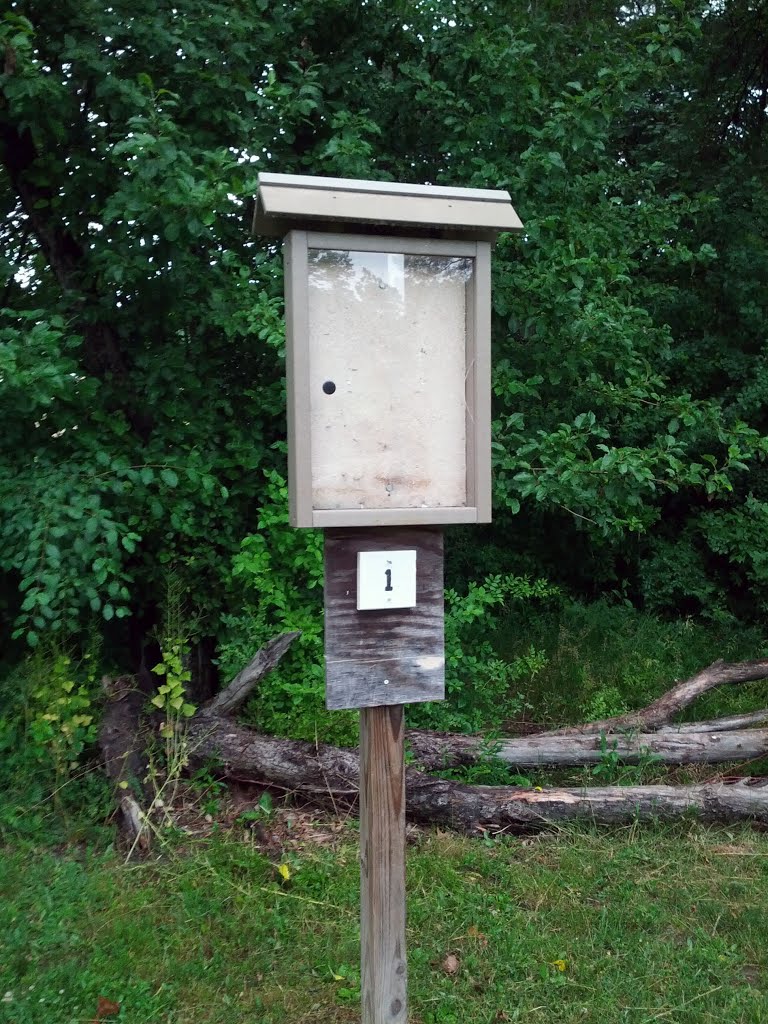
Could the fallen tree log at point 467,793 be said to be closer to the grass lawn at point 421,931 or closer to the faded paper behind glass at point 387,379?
the grass lawn at point 421,931

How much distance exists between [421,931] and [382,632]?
153 cm

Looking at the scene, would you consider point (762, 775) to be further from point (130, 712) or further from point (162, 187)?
point (162, 187)

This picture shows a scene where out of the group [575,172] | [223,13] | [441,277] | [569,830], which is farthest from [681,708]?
[223,13]

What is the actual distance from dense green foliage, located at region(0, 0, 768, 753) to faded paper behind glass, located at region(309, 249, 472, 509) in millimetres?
1871

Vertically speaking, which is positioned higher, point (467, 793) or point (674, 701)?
point (674, 701)

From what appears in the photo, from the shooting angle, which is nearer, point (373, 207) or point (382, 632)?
point (373, 207)

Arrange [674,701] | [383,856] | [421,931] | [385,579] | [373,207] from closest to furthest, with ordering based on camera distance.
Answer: [373,207] → [385,579] → [383,856] → [421,931] → [674,701]

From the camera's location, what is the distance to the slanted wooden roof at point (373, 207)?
6.72 ft

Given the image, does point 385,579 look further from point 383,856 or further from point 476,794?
point 476,794

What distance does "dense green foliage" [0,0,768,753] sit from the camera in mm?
4047

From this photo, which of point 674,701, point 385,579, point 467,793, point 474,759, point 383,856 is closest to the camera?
point 385,579

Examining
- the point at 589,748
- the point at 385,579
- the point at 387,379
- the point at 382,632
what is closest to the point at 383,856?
the point at 382,632

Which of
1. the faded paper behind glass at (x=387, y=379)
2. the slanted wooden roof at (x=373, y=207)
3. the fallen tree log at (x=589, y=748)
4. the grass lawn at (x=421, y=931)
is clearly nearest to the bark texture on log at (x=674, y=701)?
the fallen tree log at (x=589, y=748)

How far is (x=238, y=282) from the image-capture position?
447 cm
